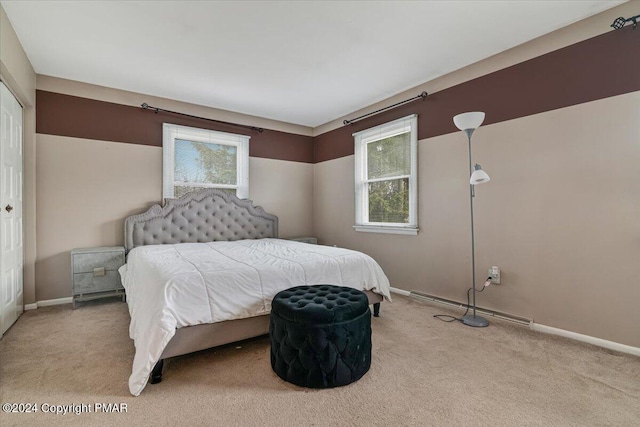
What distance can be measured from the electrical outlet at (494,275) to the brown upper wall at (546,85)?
1.44 m

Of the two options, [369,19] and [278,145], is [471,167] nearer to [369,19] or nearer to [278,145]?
[369,19]

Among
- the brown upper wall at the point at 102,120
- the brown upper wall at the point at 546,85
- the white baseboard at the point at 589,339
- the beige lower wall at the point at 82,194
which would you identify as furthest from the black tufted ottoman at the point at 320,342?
the brown upper wall at the point at 102,120

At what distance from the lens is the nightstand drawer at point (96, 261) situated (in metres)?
3.24

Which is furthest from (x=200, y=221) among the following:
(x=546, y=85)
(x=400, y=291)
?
(x=546, y=85)

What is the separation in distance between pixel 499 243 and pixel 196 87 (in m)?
3.82

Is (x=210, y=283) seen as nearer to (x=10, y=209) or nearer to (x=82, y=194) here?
(x=10, y=209)

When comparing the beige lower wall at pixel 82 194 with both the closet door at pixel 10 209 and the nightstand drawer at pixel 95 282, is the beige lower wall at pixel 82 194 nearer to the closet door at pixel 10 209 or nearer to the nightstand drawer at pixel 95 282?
the closet door at pixel 10 209

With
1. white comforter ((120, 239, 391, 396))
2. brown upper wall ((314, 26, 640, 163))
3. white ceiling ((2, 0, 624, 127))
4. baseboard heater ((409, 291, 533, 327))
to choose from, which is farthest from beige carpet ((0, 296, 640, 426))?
white ceiling ((2, 0, 624, 127))

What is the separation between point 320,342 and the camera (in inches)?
69.8

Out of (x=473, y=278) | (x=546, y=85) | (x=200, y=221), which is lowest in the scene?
A: (x=473, y=278)

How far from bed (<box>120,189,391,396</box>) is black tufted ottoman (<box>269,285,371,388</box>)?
0.35 metres

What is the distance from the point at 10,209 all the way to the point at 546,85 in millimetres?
4897

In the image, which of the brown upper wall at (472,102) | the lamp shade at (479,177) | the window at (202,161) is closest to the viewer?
the brown upper wall at (472,102)

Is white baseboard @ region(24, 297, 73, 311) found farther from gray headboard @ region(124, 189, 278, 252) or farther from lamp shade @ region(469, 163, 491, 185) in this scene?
lamp shade @ region(469, 163, 491, 185)
